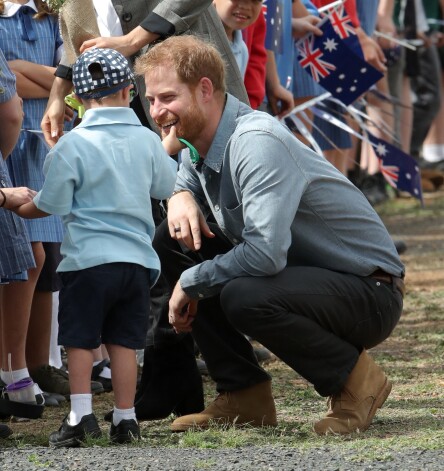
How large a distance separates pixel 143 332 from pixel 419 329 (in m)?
2.57

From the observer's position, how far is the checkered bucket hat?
412 cm

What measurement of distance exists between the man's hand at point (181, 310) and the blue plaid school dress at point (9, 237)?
0.49 metres

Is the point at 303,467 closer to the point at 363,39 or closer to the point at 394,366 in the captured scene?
the point at 394,366

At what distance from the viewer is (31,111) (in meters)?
5.14

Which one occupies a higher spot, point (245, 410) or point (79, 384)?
point (79, 384)

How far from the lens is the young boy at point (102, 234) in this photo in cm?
401

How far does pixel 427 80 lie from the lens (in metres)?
12.4

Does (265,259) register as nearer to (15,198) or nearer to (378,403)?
(378,403)

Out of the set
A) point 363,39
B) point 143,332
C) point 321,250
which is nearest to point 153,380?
point 143,332

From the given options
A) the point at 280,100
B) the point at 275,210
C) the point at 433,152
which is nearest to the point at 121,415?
the point at 275,210

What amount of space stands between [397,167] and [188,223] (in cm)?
329

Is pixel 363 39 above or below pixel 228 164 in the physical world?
below

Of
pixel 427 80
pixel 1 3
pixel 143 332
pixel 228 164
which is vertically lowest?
pixel 427 80

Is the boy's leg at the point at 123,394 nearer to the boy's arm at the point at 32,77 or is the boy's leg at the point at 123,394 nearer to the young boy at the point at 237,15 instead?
the boy's arm at the point at 32,77
